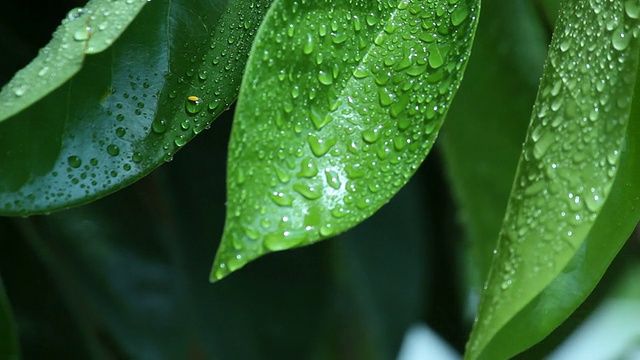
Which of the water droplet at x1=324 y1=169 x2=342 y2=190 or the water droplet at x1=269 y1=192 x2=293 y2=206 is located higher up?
the water droplet at x1=324 y1=169 x2=342 y2=190

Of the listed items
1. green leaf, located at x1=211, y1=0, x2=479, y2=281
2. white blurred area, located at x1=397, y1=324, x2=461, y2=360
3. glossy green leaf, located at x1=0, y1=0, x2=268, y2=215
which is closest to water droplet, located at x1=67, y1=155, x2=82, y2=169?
glossy green leaf, located at x1=0, y1=0, x2=268, y2=215

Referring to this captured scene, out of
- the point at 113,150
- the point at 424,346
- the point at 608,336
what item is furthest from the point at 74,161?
the point at 608,336

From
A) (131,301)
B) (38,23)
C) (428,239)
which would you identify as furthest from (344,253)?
(38,23)

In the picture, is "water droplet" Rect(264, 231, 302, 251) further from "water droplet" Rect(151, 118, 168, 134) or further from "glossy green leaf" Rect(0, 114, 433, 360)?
→ "glossy green leaf" Rect(0, 114, 433, 360)

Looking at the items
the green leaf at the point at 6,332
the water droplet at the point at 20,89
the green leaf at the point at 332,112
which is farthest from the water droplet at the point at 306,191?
the green leaf at the point at 6,332

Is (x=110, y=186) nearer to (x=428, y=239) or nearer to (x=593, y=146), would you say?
(x=593, y=146)

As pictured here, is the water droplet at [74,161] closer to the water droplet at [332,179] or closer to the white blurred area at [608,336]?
the water droplet at [332,179]

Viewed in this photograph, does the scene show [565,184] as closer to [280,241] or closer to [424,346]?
[280,241]
